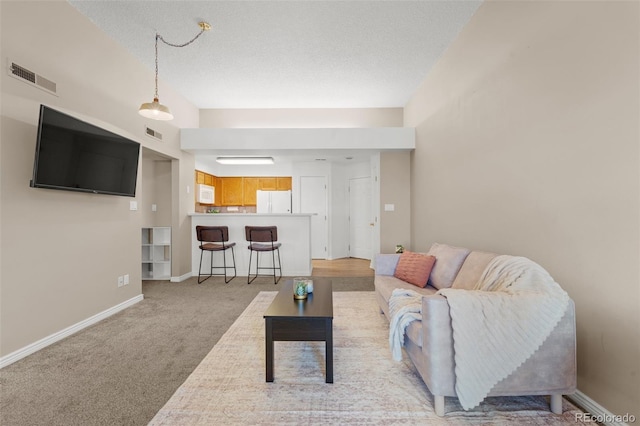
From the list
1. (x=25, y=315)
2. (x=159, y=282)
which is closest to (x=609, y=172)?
(x=25, y=315)

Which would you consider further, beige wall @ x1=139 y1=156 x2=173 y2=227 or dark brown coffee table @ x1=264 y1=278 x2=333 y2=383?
beige wall @ x1=139 y1=156 x2=173 y2=227

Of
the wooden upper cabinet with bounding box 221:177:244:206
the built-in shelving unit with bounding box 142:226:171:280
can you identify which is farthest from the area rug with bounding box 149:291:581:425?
the wooden upper cabinet with bounding box 221:177:244:206

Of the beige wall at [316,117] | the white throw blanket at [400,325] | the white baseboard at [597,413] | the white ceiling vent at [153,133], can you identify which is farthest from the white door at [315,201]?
the white baseboard at [597,413]

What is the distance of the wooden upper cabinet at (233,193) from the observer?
7.64m

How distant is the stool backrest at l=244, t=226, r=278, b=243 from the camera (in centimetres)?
442

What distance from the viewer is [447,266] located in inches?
98.8

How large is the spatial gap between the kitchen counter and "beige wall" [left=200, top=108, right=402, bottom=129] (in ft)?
5.72

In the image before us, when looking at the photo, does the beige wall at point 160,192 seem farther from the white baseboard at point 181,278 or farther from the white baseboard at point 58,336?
the white baseboard at point 58,336

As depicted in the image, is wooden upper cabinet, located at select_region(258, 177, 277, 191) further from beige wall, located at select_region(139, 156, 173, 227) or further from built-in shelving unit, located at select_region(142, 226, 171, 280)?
built-in shelving unit, located at select_region(142, 226, 171, 280)

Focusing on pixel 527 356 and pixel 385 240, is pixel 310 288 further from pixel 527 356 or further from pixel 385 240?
pixel 385 240

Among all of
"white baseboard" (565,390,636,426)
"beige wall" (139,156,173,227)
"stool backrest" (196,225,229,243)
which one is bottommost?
"white baseboard" (565,390,636,426)

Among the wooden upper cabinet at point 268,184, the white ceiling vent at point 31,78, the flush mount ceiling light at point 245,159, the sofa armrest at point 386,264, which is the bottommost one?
the sofa armrest at point 386,264

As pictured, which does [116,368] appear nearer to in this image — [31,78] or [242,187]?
[31,78]

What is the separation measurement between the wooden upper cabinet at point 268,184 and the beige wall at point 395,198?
11.6 ft
